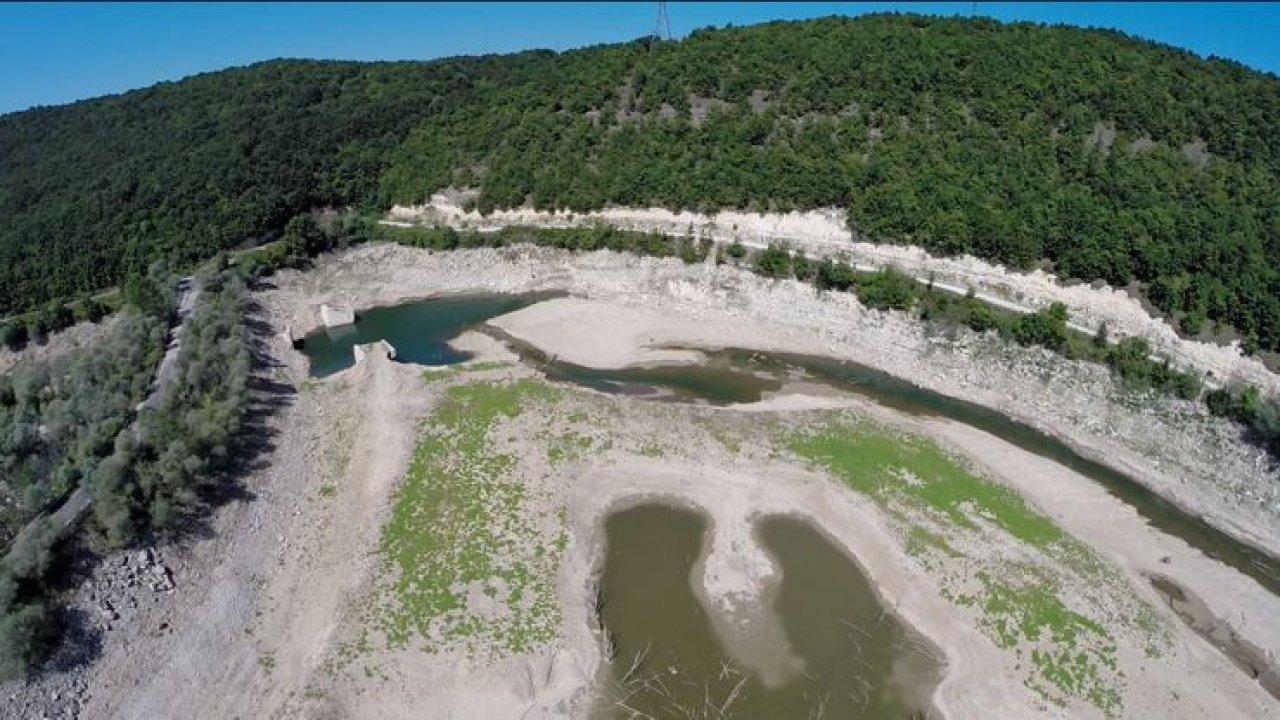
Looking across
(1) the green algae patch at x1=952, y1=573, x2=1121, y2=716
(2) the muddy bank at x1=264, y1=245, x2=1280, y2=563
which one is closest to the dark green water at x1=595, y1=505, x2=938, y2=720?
(1) the green algae patch at x1=952, y1=573, x2=1121, y2=716

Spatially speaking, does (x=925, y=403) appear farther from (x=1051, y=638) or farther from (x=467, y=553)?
(x=467, y=553)

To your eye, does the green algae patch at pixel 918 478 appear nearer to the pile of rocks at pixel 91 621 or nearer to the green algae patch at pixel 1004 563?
the green algae patch at pixel 1004 563

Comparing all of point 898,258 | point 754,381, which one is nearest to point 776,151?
point 898,258

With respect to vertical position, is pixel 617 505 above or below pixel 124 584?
below

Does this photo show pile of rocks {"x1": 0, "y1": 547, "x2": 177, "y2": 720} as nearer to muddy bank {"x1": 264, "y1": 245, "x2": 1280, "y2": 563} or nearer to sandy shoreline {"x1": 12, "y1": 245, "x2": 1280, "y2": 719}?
sandy shoreline {"x1": 12, "y1": 245, "x2": 1280, "y2": 719}

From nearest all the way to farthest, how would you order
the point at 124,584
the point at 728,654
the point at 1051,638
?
1. the point at 728,654
2. the point at 1051,638
3. the point at 124,584

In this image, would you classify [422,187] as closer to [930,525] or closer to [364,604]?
[364,604]

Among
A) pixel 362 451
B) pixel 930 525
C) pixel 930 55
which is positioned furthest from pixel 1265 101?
pixel 362 451
